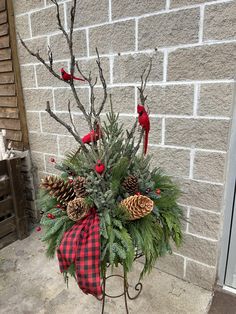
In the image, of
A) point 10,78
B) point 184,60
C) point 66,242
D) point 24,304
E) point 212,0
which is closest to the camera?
point 66,242

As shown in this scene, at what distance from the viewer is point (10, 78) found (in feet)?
6.24

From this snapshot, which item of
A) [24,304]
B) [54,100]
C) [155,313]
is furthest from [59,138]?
[155,313]

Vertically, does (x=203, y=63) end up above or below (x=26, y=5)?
below

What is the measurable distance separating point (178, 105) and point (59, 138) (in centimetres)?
90

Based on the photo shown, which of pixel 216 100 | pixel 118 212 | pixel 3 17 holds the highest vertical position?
pixel 3 17

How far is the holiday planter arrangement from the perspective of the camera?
2.79 feet

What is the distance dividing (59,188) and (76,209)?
0.11 m

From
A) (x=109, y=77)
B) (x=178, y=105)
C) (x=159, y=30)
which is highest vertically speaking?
(x=159, y=30)

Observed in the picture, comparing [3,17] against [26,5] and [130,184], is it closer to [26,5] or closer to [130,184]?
[26,5]

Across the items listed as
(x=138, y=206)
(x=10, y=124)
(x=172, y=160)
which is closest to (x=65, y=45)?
(x=10, y=124)

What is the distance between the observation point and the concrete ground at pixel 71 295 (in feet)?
4.26

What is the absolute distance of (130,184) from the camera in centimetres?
94

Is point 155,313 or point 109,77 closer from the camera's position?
point 155,313

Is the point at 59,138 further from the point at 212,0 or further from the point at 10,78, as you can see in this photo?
the point at 212,0
